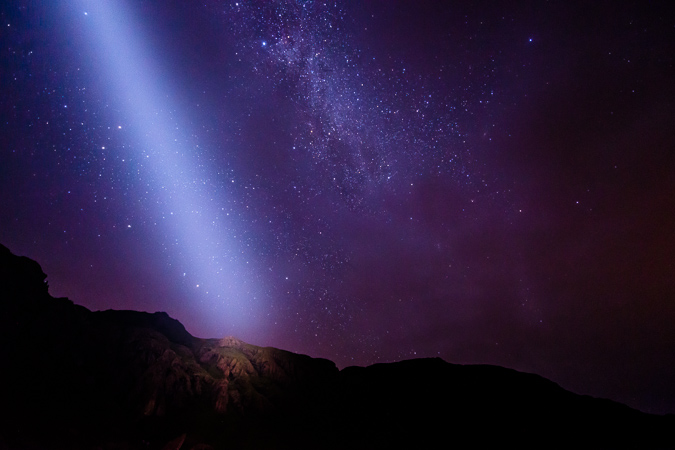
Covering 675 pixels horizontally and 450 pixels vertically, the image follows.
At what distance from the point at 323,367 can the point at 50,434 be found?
2932 inches

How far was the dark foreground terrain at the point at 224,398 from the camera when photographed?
5538 centimetres

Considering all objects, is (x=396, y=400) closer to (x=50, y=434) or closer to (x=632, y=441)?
(x=632, y=441)

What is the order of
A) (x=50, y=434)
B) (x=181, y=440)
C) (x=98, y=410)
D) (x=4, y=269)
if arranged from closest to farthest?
(x=50, y=434)
(x=181, y=440)
(x=98, y=410)
(x=4, y=269)

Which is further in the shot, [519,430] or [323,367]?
[323,367]

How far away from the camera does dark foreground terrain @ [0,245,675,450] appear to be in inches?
2180

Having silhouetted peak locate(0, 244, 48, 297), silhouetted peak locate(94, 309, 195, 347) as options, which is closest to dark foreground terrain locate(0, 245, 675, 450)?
silhouetted peak locate(0, 244, 48, 297)

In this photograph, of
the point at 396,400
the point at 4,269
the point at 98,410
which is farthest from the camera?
the point at 396,400

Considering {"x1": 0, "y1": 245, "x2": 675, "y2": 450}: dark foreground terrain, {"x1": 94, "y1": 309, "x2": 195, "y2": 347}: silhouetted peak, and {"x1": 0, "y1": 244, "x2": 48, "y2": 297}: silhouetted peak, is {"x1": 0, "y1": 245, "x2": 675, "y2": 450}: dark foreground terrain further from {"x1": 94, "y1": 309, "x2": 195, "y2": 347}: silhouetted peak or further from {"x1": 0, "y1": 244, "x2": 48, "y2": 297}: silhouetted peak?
{"x1": 94, "y1": 309, "x2": 195, "y2": 347}: silhouetted peak

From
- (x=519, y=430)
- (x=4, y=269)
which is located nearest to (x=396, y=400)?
(x=519, y=430)

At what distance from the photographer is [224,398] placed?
74.6 meters

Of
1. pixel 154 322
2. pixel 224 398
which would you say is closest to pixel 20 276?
pixel 154 322

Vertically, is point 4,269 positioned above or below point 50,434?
above

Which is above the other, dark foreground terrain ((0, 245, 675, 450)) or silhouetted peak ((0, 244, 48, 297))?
silhouetted peak ((0, 244, 48, 297))

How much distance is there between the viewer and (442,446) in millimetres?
80750
